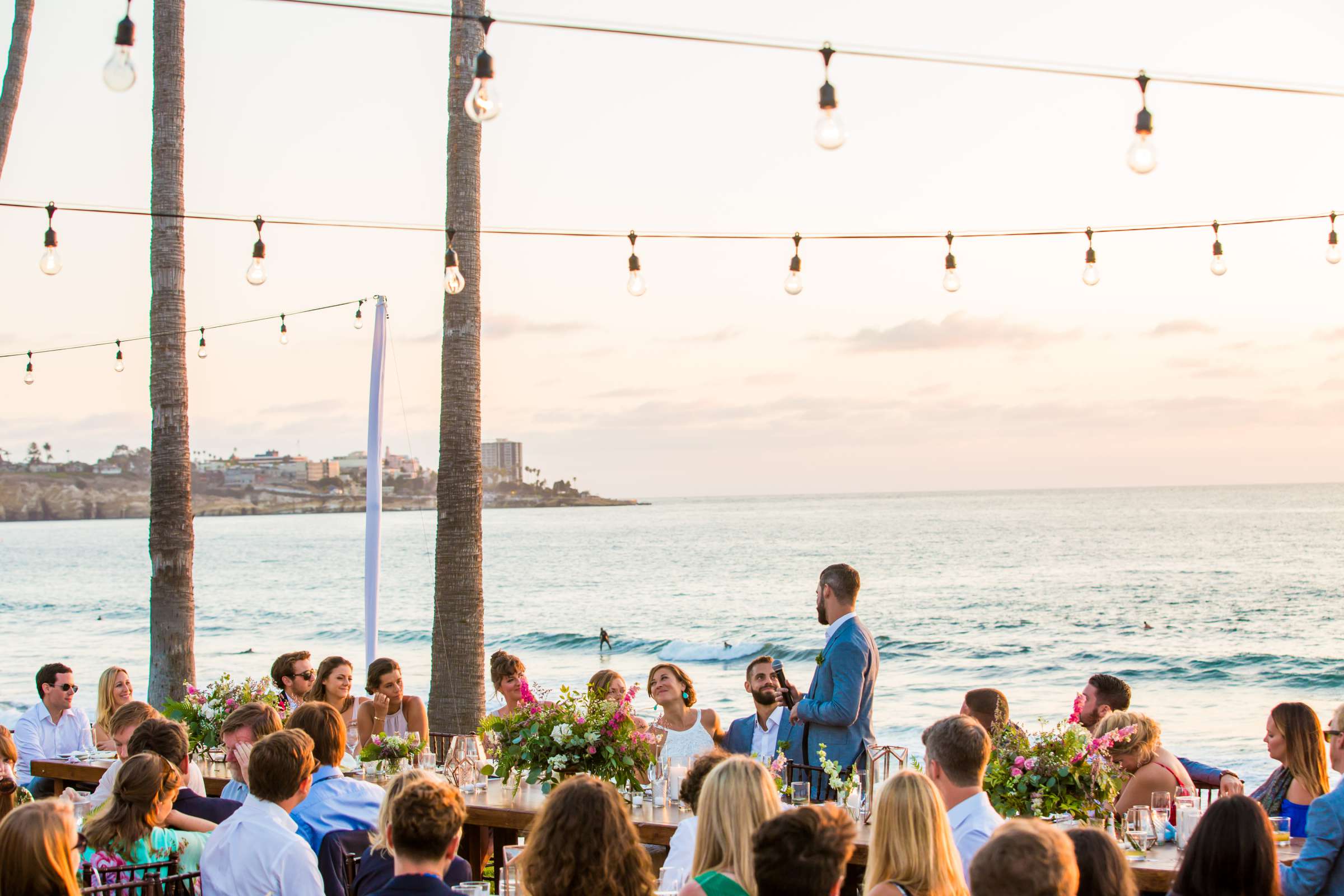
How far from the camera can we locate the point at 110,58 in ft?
14.3

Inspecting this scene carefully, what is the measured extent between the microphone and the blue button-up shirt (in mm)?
2199

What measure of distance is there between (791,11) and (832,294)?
443 inches

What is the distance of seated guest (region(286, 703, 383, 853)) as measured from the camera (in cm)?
A: 528

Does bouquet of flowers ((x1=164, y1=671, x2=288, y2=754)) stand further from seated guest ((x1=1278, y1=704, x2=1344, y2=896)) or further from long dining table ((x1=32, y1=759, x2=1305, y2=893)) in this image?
seated guest ((x1=1278, y1=704, x2=1344, y2=896))

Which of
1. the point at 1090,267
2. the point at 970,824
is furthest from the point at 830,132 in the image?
the point at 1090,267

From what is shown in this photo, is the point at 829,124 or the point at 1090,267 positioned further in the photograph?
the point at 1090,267

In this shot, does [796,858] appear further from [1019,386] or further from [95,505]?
[95,505]

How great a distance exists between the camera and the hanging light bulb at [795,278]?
7.87 meters

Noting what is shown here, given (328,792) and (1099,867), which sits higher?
(1099,867)

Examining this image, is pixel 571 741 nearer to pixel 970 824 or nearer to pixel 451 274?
pixel 970 824

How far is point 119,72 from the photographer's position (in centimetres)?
431

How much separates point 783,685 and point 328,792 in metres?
2.51

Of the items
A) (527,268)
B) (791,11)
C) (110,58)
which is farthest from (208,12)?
(527,268)

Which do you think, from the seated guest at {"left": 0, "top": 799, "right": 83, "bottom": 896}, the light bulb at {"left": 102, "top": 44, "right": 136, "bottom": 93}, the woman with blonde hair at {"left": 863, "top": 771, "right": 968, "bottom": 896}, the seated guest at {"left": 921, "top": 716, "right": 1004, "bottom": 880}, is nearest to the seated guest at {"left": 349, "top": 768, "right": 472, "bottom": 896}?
the seated guest at {"left": 0, "top": 799, "right": 83, "bottom": 896}
